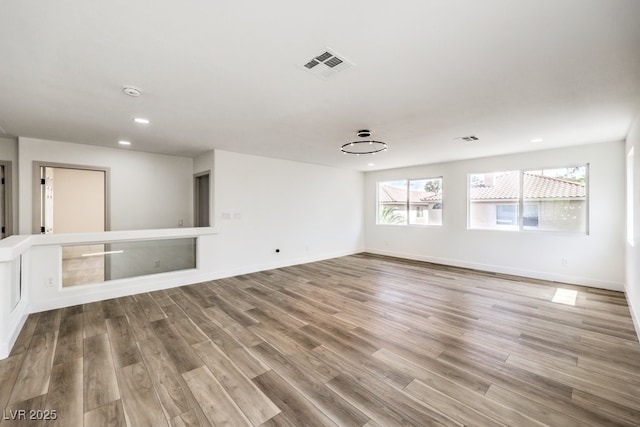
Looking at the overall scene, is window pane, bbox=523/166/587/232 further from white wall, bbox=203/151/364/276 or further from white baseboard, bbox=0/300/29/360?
white baseboard, bbox=0/300/29/360

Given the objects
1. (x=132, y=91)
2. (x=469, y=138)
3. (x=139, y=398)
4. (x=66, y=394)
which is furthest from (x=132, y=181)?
(x=469, y=138)

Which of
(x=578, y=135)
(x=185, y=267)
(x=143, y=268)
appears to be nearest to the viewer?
(x=578, y=135)

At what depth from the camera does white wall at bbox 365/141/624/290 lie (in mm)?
4527

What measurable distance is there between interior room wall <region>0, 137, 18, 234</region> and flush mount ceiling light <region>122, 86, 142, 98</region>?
3.53m

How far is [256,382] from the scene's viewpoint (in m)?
2.12

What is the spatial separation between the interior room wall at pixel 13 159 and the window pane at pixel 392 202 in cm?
773

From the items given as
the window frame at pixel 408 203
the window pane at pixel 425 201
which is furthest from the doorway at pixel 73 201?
the window pane at pixel 425 201

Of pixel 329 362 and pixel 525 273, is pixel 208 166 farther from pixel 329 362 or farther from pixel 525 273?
pixel 525 273

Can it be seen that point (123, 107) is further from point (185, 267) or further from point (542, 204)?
point (542, 204)

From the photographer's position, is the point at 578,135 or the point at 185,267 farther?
the point at 185,267

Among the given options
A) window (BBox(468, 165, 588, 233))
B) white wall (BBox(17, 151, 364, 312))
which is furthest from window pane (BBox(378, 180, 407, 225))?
window (BBox(468, 165, 588, 233))

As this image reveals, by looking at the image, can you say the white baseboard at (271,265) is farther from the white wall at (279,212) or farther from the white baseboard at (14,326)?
the white baseboard at (14,326)

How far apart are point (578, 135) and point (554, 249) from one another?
7.01 feet

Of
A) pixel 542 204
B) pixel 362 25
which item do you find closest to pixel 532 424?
pixel 362 25
